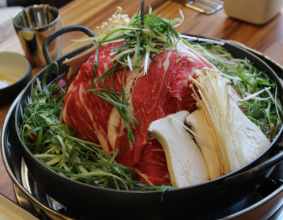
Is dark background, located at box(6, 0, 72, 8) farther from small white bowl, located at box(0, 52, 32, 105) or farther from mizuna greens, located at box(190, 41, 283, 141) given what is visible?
mizuna greens, located at box(190, 41, 283, 141)

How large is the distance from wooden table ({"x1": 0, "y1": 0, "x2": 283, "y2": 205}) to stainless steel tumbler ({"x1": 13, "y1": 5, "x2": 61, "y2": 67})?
110 mm

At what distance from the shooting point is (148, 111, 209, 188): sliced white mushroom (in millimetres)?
984

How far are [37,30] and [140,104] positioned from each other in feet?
3.97

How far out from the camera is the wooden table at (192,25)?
6.79 feet

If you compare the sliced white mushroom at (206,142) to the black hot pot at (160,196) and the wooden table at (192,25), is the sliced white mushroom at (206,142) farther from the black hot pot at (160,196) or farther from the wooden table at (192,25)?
the wooden table at (192,25)

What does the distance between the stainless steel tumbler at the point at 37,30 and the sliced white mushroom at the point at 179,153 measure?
1.34 meters

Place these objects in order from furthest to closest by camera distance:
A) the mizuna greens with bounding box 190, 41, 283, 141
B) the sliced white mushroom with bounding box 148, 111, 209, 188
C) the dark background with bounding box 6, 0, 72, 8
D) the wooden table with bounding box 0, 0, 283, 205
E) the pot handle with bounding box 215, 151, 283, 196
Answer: the dark background with bounding box 6, 0, 72, 8
the wooden table with bounding box 0, 0, 283, 205
the mizuna greens with bounding box 190, 41, 283, 141
the sliced white mushroom with bounding box 148, 111, 209, 188
the pot handle with bounding box 215, 151, 283, 196

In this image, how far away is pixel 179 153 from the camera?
1.01m

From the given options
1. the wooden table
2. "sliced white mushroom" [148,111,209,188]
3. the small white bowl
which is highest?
the wooden table

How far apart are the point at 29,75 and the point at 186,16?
1.40m

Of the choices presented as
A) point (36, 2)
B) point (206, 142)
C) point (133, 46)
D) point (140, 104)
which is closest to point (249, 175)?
point (206, 142)

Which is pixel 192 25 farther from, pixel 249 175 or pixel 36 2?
pixel 36 2

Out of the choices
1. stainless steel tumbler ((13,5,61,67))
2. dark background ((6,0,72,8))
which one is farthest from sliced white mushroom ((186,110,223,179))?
dark background ((6,0,72,8))

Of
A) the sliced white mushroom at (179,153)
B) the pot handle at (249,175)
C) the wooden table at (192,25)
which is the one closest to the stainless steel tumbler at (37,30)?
the wooden table at (192,25)
